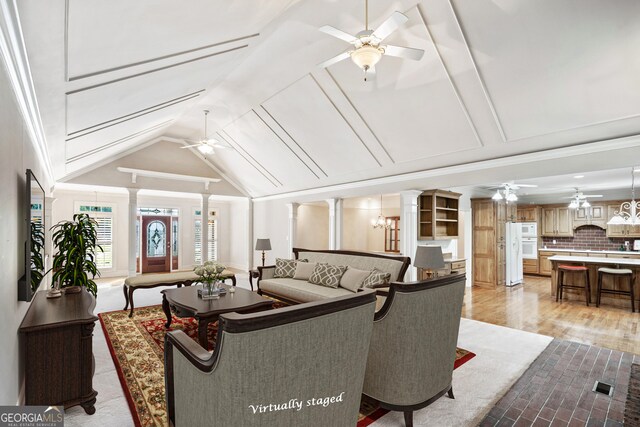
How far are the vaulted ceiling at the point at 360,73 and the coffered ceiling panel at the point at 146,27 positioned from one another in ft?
0.04

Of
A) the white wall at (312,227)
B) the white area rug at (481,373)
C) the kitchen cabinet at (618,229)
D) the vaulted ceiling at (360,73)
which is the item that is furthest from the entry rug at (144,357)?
the kitchen cabinet at (618,229)

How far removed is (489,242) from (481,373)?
208 inches

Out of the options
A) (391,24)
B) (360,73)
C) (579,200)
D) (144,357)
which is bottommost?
(144,357)

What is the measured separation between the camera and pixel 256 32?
338 cm

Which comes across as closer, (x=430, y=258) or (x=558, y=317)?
(x=430, y=258)

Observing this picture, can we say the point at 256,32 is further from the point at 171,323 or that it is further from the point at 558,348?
the point at 558,348

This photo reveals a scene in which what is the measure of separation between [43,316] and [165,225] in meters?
7.91

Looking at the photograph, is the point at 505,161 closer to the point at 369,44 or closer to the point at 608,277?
the point at 369,44

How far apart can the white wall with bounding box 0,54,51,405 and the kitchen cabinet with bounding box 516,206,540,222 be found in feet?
36.6

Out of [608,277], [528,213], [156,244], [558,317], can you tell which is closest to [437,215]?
[558,317]

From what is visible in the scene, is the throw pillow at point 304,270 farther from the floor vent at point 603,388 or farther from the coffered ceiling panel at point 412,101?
the floor vent at point 603,388

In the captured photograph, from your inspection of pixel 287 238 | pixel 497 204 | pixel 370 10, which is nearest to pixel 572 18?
pixel 370 10

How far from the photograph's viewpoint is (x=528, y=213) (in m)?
9.62

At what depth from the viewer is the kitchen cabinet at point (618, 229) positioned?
25.9 feet
